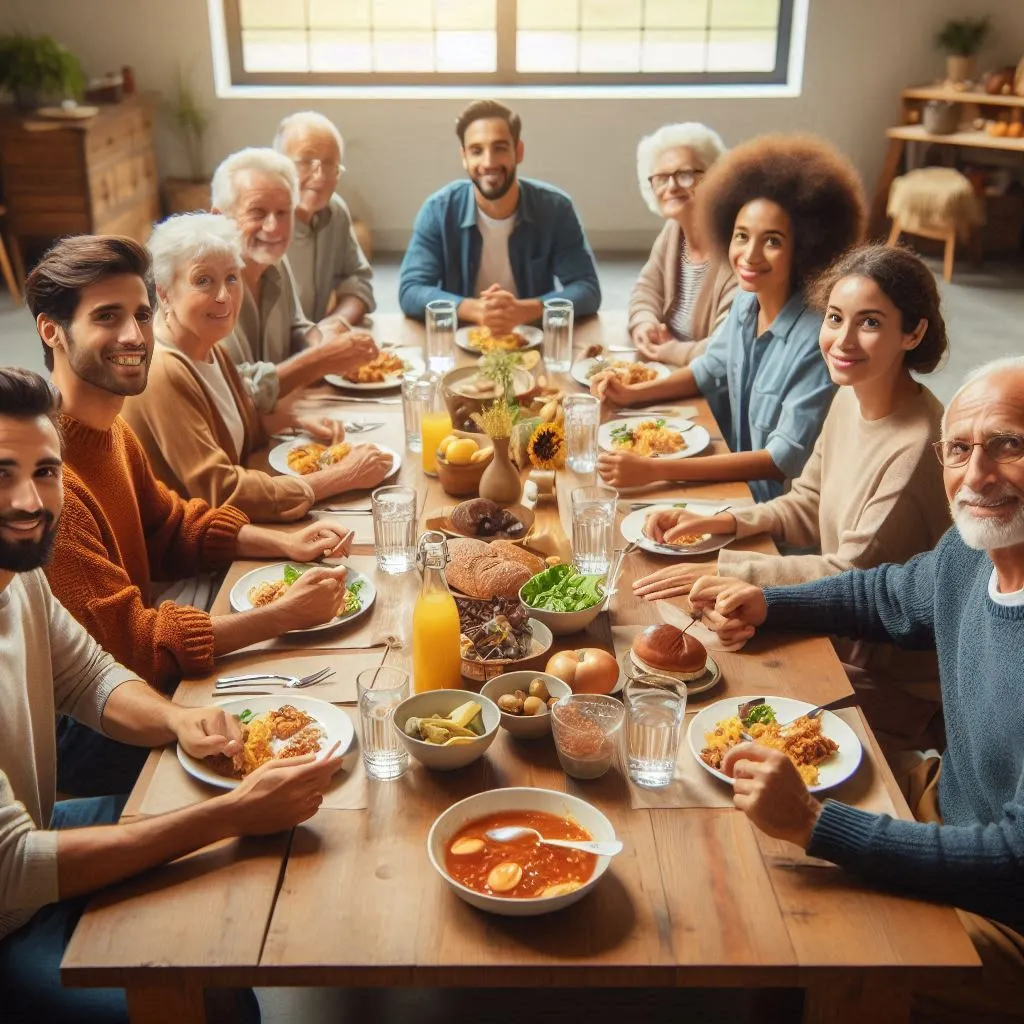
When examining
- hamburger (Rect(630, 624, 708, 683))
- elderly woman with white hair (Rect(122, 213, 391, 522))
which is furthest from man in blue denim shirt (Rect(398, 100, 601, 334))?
hamburger (Rect(630, 624, 708, 683))

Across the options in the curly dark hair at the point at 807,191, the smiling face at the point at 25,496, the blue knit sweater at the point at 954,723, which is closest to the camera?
the blue knit sweater at the point at 954,723

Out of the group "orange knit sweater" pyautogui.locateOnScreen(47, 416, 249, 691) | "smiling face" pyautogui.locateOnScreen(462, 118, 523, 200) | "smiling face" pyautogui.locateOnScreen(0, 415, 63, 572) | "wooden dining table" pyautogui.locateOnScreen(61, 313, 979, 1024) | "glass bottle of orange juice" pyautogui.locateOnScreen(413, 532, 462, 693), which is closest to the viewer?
"wooden dining table" pyautogui.locateOnScreen(61, 313, 979, 1024)

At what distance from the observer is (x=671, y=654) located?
1802mm

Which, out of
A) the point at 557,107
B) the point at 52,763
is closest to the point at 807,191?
the point at 52,763

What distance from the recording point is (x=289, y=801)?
4.89ft

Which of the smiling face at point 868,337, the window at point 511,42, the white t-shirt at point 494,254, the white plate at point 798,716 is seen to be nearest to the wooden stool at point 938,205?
the window at point 511,42

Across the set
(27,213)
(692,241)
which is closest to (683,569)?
(692,241)

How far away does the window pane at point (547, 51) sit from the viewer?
709 cm

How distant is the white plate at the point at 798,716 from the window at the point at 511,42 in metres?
6.09

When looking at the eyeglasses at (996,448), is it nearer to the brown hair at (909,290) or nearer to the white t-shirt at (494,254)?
the brown hair at (909,290)

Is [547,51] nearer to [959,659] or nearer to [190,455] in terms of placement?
[190,455]

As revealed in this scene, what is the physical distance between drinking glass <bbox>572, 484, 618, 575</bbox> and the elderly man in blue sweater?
24 cm

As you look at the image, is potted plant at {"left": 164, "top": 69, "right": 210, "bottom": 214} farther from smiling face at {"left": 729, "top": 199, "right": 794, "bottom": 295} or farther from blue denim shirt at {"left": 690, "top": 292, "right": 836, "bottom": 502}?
smiling face at {"left": 729, "top": 199, "right": 794, "bottom": 295}

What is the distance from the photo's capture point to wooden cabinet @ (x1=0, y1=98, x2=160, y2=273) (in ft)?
19.7
